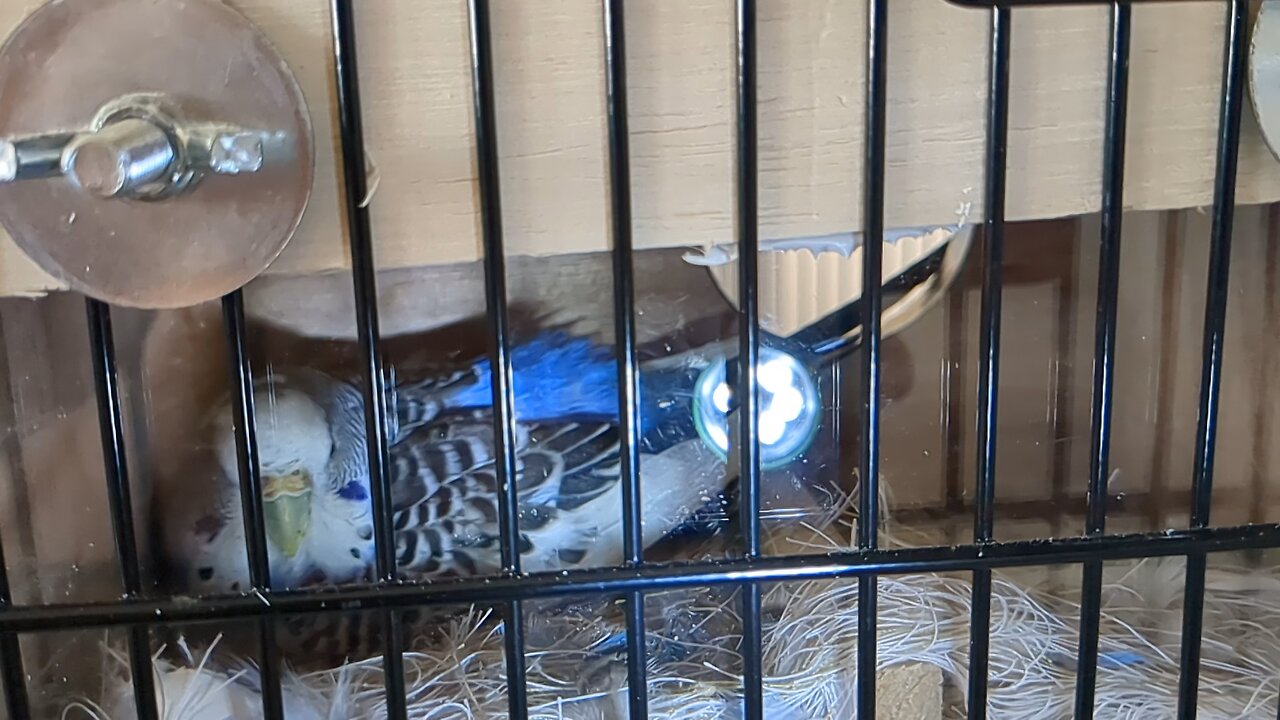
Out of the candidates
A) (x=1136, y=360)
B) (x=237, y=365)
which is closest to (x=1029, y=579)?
(x=1136, y=360)

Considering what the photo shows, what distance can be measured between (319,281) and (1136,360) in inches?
20.5

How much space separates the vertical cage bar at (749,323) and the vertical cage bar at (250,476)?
0.25 m

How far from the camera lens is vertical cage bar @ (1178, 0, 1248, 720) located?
0.53m

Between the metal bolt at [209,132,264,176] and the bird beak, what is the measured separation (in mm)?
232

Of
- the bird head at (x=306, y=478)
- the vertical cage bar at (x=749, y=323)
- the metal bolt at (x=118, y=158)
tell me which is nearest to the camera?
the metal bolt at (x=118, y=158)

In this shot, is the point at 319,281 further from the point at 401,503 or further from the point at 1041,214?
the point at 1041,214

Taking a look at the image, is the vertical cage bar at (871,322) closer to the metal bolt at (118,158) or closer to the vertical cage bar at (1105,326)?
the vertical cage bar at (1105,326)

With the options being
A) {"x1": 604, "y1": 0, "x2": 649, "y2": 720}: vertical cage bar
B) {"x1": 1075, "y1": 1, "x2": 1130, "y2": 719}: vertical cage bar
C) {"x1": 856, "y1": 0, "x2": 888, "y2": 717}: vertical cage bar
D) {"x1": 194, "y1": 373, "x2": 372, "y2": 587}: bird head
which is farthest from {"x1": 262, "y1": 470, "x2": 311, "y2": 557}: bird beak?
{"x1": 1075, "y1": 1, "x2": 1130, "y2": 719}: vertical cage bar

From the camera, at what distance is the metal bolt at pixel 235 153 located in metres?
0.44

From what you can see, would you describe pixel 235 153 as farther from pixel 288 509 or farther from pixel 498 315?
pixel 288 509

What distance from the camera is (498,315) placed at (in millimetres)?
522

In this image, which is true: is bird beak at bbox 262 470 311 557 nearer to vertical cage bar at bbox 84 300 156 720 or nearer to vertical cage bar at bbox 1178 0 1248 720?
vertical cage bar at bbox 84 300 156 720

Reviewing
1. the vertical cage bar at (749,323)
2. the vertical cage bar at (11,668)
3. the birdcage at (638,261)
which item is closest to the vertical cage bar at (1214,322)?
the birdcage at (638,261)

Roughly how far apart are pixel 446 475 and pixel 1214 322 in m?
0.46
